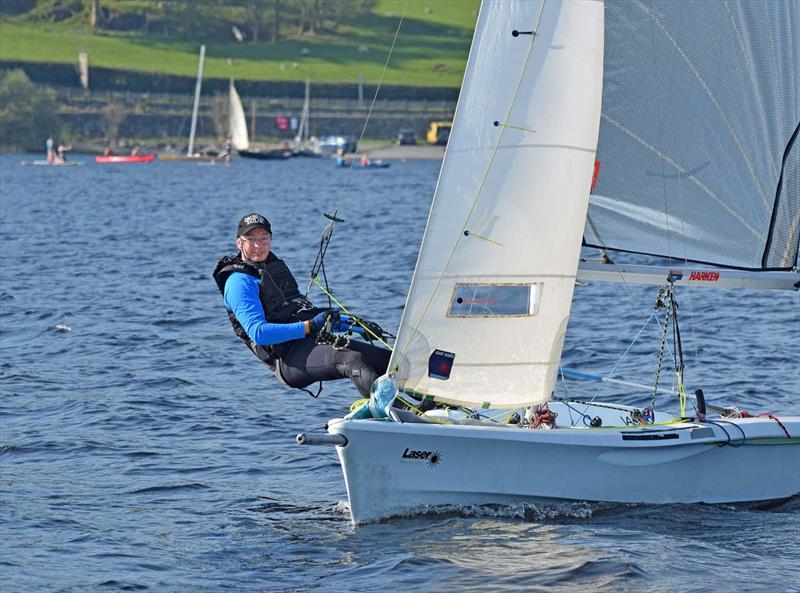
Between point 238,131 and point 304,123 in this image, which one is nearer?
point 238,131

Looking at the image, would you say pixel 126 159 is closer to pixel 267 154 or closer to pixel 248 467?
pixel 267 154

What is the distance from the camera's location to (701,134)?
38.1 feet

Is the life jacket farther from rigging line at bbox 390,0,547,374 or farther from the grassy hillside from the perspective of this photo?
the grassy hillside

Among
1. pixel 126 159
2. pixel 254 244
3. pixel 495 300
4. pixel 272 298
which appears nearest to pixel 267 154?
pixel 126 159

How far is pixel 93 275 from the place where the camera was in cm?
2795

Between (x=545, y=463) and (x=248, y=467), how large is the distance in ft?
10.9

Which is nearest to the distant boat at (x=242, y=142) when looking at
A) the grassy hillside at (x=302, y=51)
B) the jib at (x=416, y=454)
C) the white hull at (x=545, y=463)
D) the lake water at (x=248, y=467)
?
the grassy hillside at (x=302, y=51)

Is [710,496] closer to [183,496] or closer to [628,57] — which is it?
[628,57]

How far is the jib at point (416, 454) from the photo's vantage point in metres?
10.3

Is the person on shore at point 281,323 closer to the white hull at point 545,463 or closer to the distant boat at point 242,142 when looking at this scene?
the white hull at point 545,463

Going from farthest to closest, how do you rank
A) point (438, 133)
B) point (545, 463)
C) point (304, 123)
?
point (304, 123) → point (438, 133) → point (545, 463)

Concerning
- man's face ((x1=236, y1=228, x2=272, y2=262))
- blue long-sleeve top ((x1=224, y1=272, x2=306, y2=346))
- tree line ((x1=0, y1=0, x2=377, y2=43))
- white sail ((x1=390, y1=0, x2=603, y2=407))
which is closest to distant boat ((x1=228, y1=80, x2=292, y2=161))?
tree line ((x1=0, y1=0, x2=377, y2=43))

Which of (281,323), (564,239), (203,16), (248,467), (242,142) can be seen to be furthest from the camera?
(203,16)

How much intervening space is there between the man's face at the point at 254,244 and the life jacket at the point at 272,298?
0.07 metres
